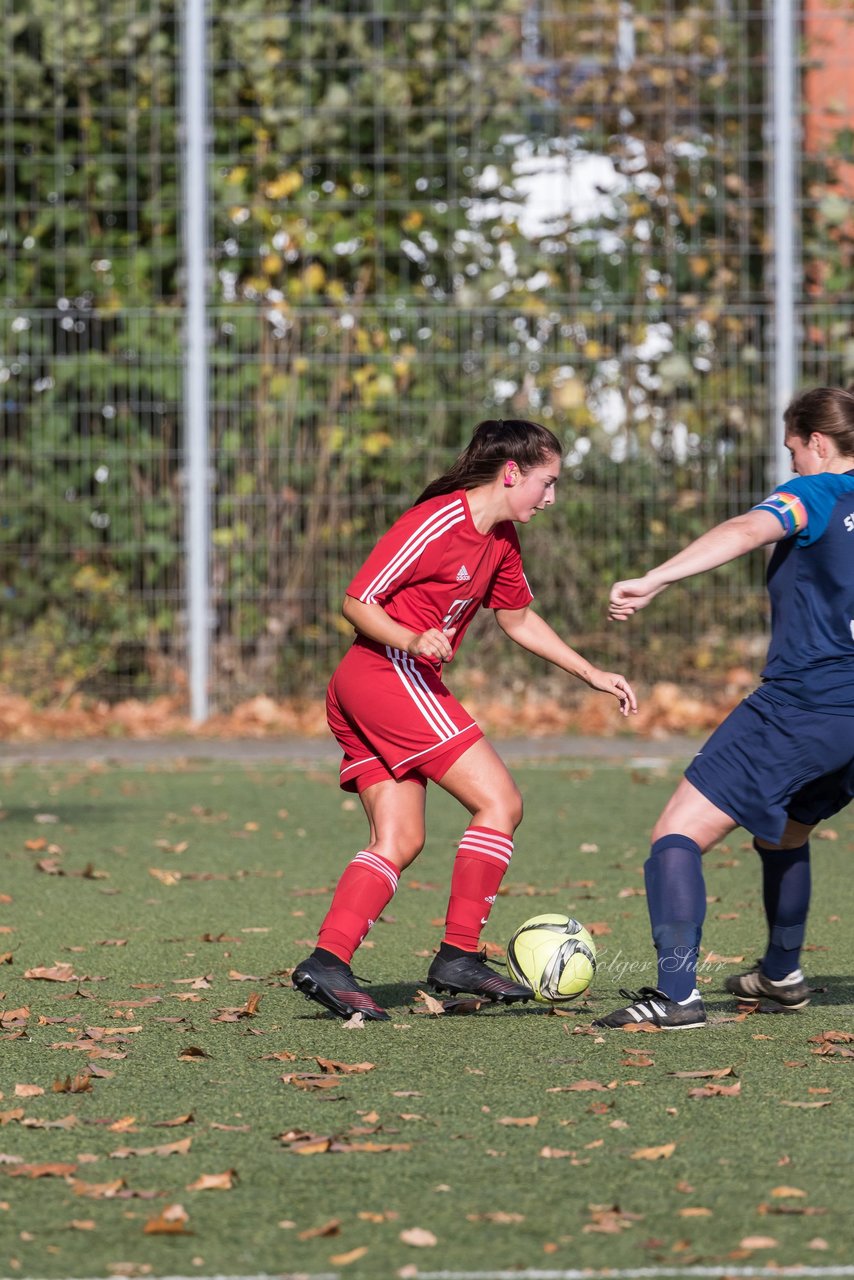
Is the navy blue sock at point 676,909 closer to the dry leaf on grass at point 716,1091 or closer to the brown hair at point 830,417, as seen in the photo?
the dry leaf on grass at point 716,1091

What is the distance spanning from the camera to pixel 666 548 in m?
13.3

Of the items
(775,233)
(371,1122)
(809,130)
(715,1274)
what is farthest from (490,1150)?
(809,130)

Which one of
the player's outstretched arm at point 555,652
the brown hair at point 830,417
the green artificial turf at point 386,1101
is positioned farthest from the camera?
the player's outstretched arm at point 555,652

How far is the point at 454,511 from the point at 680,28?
9548 millimetres

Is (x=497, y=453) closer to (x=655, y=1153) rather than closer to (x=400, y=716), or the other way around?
(x=400, y=716)

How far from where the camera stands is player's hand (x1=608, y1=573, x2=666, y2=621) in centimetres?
480

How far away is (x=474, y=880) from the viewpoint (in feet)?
18.4

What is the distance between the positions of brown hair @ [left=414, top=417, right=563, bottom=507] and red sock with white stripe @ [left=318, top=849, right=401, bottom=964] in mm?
1038

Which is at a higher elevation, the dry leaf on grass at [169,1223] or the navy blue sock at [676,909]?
the navy blue sock at [676,909]

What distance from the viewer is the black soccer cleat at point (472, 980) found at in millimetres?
5578

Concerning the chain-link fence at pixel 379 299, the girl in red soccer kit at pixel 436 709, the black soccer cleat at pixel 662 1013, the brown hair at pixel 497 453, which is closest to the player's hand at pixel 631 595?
the girl in red soccer kit at pixel 436 709

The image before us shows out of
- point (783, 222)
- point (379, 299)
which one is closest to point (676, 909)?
point (379, 299)

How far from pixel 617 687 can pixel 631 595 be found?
69 cm

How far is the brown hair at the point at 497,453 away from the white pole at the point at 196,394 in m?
7.71
